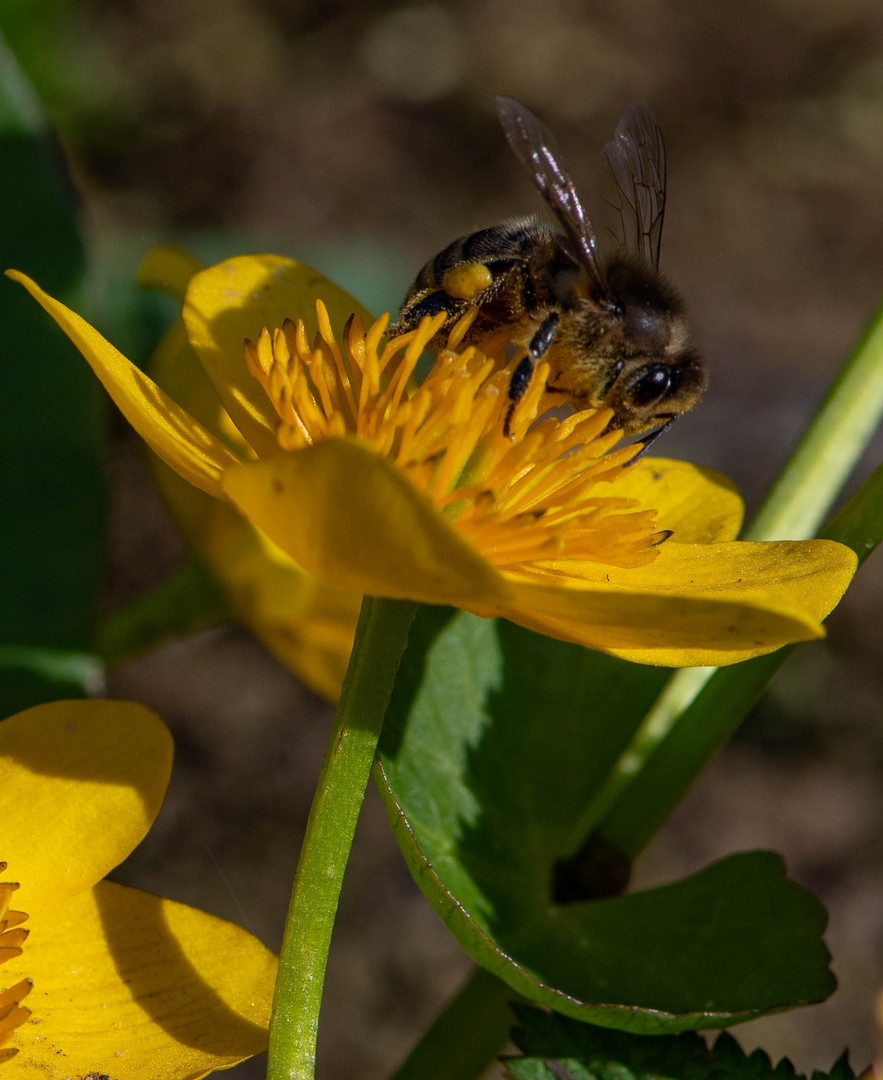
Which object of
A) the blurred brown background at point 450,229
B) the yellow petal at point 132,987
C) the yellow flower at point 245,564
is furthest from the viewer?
the blurred brown background at point 450,229

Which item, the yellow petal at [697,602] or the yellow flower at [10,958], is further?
the yellow flower at [10,958]

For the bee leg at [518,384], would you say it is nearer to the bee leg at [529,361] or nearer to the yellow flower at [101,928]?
the bee leg at [529,361]

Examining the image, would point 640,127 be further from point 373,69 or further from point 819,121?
point 819,121

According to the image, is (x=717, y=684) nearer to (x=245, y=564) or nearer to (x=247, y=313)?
(x=247, y=313)

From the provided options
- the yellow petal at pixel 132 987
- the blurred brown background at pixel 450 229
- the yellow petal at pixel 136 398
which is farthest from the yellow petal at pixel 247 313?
the blurred brown background at pixel 450 229

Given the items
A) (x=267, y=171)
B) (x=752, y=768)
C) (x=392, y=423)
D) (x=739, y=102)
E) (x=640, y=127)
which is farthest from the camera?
(x=739, y=102)

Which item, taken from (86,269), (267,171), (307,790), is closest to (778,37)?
(267,171)

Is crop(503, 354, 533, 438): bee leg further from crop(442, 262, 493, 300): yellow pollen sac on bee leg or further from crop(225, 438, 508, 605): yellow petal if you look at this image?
crop(225, 438, 508, 605): yellow petal

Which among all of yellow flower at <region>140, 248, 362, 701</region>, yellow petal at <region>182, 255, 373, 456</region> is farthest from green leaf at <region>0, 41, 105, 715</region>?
yellow petal at <region>182, 255, 373, 456</region>
